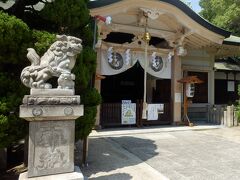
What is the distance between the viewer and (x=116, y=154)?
7.36 m

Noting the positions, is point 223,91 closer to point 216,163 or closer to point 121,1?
point 121,1

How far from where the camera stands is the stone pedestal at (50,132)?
4.39m

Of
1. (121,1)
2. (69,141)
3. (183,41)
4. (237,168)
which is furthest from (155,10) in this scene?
(69,141)

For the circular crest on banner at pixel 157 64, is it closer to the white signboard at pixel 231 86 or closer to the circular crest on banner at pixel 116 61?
the circular crest on banner at pixel 116 61

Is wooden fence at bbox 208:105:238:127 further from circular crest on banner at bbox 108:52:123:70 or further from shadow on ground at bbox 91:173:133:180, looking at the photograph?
shadow on ground at bbox 91:173:133:180

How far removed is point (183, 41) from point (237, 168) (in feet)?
25.4

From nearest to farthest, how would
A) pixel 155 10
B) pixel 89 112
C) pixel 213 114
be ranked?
pixel 89 112
pixel 155 10
pixel 213 114

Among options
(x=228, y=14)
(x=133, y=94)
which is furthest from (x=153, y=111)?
(x=228, y=14)

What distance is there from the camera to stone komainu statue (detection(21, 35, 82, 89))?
4.61 meters

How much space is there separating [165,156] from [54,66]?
4246mm

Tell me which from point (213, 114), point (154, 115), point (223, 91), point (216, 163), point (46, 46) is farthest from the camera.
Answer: point (223, 91)

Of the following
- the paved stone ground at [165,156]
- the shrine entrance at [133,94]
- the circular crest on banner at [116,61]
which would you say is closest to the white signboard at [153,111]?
the shrine entrance at [133,94]

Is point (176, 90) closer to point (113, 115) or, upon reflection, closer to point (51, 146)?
point (113, 115)

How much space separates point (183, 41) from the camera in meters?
12.6
